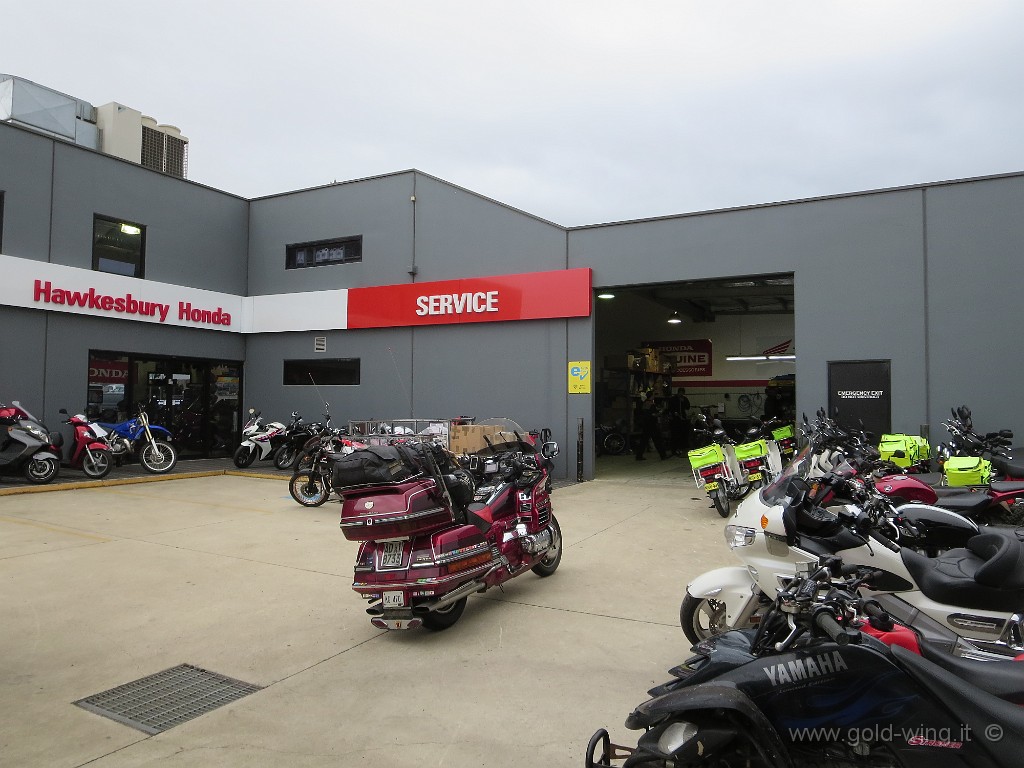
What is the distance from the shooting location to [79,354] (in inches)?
479

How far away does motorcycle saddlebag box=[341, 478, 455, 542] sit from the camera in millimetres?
3877

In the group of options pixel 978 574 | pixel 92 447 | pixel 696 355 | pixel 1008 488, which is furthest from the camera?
pixel 696 355

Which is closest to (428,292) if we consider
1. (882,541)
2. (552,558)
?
(552,558)

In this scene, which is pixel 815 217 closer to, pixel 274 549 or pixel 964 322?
pixel 964 322

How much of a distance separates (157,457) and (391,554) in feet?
32.0

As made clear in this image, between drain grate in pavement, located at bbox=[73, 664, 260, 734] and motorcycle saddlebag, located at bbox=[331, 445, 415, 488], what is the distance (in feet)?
3.93

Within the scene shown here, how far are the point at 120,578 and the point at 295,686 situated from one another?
279 cm

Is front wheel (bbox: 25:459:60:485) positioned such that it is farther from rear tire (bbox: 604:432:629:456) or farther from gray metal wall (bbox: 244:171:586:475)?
rear tire (bbox: 604:432:629:456)

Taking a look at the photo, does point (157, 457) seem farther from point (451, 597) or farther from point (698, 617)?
point (698, 617)

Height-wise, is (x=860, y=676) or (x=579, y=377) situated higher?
(x=579, y=377)

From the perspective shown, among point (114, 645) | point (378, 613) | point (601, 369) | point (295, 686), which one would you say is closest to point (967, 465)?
point (378, 613)

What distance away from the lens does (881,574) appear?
2855mm

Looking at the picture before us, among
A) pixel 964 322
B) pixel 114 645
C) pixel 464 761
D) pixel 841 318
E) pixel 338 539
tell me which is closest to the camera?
pixel 464 761

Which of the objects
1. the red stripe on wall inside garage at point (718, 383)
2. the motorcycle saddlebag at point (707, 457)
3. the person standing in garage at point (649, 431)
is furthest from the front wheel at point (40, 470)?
the red stripe on wall inside garage at point (718, 383)
